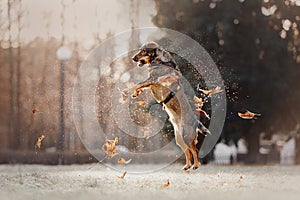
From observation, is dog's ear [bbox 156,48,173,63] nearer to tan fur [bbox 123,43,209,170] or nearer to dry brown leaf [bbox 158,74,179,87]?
tan fur [bbox 123,43,209,170]

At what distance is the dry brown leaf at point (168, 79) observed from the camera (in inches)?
280

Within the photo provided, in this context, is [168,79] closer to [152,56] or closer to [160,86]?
[160,86]

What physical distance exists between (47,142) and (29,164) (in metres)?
1.09

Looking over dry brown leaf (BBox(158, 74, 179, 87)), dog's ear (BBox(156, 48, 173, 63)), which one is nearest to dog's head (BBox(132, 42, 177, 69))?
dog's ear (BBox(156, 48, 173, 63))

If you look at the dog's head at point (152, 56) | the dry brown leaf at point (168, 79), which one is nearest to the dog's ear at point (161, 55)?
the dog's head at point (152, 56)

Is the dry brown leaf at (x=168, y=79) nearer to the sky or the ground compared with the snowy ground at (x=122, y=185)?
nearer to the sky

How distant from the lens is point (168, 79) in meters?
7.18

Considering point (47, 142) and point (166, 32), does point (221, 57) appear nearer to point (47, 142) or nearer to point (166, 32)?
point (166, 32)

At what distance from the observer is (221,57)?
614 inches

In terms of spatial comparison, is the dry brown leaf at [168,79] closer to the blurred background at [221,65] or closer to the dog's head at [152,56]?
the dog's head at [152,56]

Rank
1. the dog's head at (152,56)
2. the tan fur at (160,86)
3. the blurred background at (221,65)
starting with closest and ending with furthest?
the tan fur at (160,86), the dog's head at (152,56), the blurred background at (221,65)

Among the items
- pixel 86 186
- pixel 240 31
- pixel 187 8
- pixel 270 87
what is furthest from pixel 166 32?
pixel 86 186

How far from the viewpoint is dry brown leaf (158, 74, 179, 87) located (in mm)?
7124

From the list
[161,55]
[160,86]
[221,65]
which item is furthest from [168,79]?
[221,65]
